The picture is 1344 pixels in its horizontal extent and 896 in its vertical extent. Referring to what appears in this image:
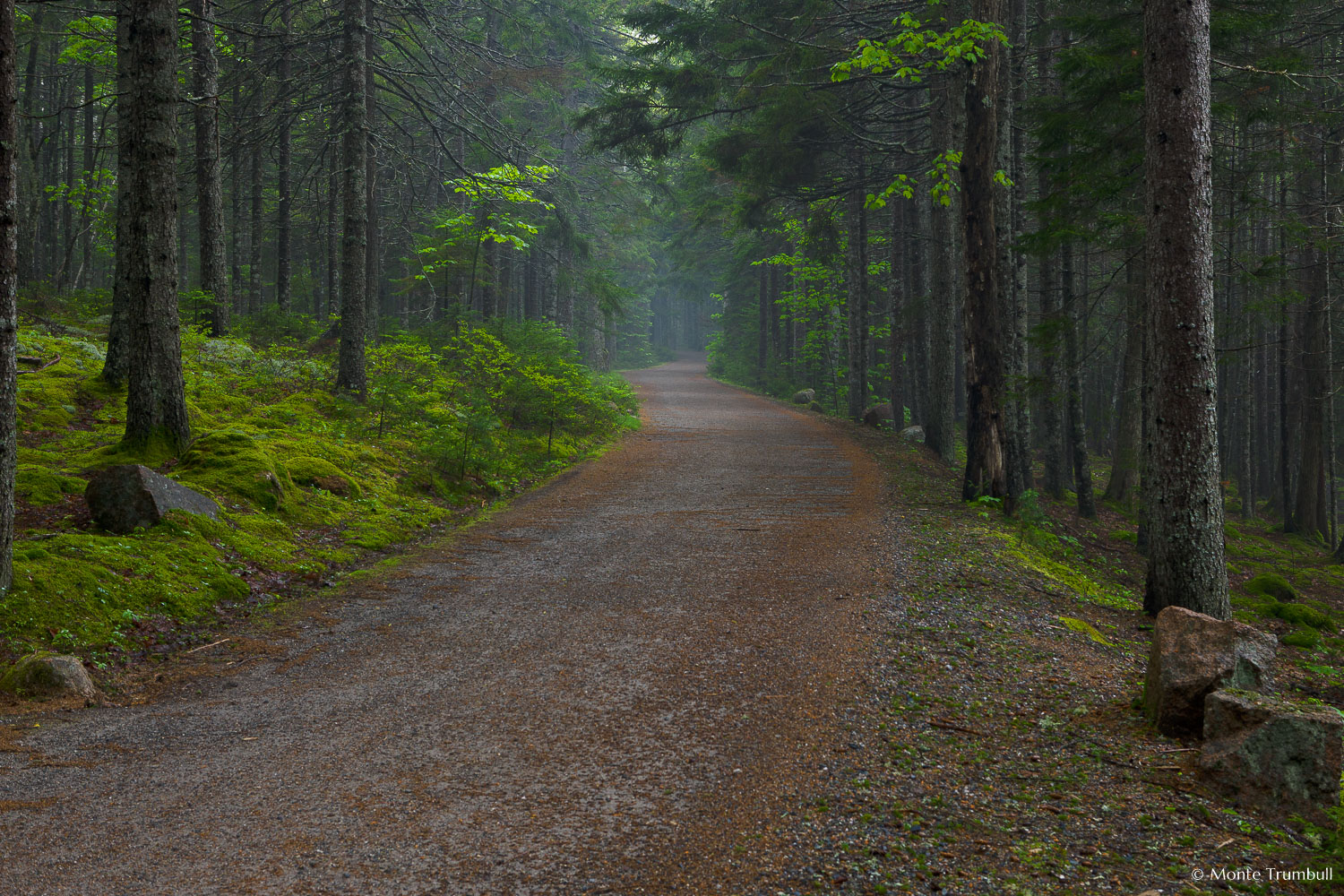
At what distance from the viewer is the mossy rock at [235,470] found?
866 cm

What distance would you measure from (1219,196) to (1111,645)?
39.0 feet

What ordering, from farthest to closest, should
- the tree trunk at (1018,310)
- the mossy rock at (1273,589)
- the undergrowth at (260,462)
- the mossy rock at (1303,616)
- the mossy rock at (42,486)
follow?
the tree trunk at (1018,310) < the mossy rock at (1273,589) < the mossy rock at (1303,616) < the mossy rock at (42,486) < the undergrowth at (260,462)

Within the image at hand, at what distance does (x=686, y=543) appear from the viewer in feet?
30.7

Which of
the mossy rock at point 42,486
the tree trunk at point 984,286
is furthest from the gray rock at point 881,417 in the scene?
the mossy rock at point 42,486

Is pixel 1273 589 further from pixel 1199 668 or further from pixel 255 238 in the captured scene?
pixel 255 238

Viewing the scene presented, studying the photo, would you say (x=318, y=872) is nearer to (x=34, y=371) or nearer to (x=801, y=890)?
(x=801, y=890)

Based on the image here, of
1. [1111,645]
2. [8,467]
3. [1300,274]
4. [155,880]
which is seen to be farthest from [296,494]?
[1300,274]

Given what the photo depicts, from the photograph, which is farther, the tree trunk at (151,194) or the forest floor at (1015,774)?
the tree trunk at (151,194)

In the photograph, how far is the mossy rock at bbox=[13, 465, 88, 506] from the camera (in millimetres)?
7375

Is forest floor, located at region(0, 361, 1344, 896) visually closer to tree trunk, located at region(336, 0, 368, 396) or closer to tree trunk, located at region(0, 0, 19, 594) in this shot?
tree trunk, located at region(0, 0, 19, 594)

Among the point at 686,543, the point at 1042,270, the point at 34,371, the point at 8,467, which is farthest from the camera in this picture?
the point at 1042,270

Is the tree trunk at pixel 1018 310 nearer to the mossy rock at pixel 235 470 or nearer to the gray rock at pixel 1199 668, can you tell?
the gray rock at pixel 1199 668

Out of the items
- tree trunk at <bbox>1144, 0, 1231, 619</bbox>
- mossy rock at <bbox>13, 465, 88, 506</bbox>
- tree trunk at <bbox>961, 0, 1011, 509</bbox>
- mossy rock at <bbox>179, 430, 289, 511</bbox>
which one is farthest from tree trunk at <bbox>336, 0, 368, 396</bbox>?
tree trunk at <bbox>1144, 0, 1231, 619</bbox>

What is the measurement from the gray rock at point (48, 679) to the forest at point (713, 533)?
0.03 metres
